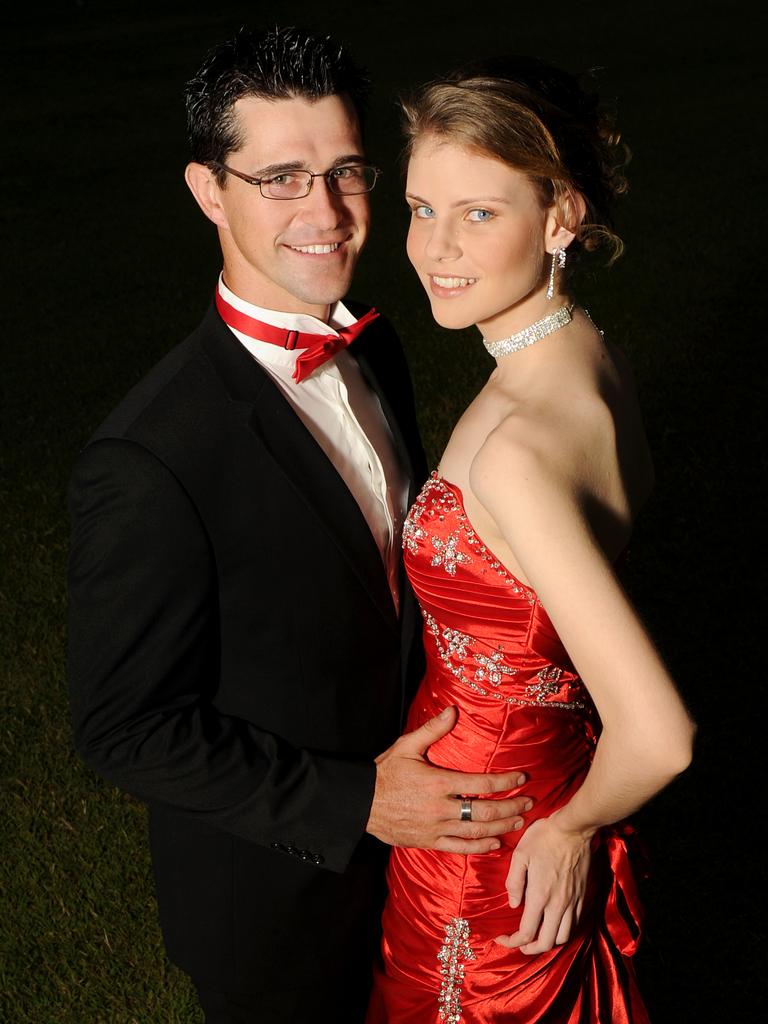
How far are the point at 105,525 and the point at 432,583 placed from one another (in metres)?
0.67

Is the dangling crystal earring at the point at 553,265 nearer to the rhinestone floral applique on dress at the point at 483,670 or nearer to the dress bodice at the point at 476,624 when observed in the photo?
the dress bodice at the point at 476,624

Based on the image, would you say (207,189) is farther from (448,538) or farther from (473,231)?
(448,538)

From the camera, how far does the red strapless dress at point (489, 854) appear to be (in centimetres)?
245

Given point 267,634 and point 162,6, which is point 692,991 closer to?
point 267,634

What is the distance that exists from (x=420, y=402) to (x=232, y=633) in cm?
514

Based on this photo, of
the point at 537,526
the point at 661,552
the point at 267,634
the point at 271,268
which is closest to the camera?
the point at 537,526

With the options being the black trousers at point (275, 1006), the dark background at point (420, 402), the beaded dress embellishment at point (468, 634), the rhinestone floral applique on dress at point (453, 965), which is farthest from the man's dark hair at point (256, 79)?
the black trousers at point (275, 1006)

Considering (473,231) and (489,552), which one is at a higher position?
(473,231)

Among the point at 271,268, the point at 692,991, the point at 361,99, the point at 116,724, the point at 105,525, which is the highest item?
the point at 361,99

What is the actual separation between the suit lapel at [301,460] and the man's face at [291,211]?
0.81 ft

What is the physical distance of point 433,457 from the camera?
265 inches

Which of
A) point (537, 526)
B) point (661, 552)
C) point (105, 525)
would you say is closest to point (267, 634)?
point (105, 525)

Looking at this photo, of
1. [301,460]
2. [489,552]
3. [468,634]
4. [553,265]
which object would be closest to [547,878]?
[468,634]

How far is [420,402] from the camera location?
7473 mm
